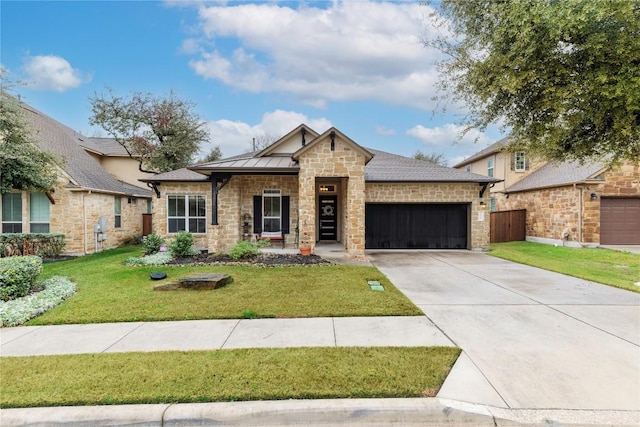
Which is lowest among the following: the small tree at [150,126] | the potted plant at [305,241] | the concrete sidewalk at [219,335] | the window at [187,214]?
the concrete sidewalk at [219,335]

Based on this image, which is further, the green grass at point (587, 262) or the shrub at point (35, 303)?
the green grass at point (587, 262)

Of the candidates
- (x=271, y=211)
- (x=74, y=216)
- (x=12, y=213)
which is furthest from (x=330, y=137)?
(x=12, y=213)

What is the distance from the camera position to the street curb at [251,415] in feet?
9.25

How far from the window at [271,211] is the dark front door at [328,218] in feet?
7.77

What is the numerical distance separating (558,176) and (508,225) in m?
3.54

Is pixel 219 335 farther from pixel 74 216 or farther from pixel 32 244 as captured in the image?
pixel 32 244

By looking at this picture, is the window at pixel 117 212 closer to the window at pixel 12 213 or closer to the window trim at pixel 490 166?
the window at pixel 12 213

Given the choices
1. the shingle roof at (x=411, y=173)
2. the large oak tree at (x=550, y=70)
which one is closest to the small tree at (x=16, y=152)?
the shingle roof at (x=411, y=173)

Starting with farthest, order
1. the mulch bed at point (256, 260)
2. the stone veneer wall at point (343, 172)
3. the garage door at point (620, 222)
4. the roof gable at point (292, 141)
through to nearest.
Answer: the garage door at point (620, 222) → the roof gable at point (292, 141) → the stone veneer wall at point (343, 172) → the mulch bed at point (256, 260)

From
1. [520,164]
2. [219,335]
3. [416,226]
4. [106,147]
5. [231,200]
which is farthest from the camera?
[106,147]

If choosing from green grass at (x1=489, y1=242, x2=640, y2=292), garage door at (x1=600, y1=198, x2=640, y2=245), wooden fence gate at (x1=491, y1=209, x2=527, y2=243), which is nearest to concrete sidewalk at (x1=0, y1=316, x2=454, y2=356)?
green grass at (x1=489, y1=242, x2=640, y2=292)

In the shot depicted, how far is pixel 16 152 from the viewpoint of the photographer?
1091cm

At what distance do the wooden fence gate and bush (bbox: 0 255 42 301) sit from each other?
19270 millimetres

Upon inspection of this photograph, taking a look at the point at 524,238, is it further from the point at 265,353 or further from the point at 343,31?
the point at 265,353
